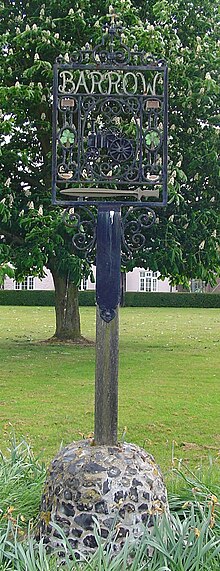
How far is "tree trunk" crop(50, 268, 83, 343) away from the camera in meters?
15.3

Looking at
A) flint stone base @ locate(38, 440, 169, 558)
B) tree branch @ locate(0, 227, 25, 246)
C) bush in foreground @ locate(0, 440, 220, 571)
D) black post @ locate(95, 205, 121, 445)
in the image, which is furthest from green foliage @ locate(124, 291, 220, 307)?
flint stone base @ locate(38, 440, 169, 558)

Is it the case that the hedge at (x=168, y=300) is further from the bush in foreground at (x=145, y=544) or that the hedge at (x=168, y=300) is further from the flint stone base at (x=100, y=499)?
the flint stone base at (x=100, y=499)

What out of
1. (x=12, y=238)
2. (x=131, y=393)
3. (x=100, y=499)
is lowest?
(x=131, y=393)

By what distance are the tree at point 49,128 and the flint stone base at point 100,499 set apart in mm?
8242

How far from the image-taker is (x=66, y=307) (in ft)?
50.4

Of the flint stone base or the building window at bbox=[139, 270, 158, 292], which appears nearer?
the flint stone base

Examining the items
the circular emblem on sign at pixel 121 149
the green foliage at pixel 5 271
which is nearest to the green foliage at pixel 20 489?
the circular emblem on sign at pixel 121 149

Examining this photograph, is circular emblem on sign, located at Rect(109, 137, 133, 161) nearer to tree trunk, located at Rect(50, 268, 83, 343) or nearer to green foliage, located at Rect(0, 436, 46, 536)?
green foliage, located at Rect(0, 436, 46, 536)

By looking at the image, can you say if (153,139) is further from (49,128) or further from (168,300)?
(168,300)

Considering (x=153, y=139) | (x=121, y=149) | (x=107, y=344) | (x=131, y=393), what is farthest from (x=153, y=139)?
(x=131, y=393)

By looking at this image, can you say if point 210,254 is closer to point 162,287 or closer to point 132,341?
point 132,341

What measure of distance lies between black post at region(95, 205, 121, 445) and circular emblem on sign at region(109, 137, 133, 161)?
0.50 meters

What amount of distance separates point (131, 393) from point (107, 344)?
612 cm

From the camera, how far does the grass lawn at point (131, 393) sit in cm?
742
